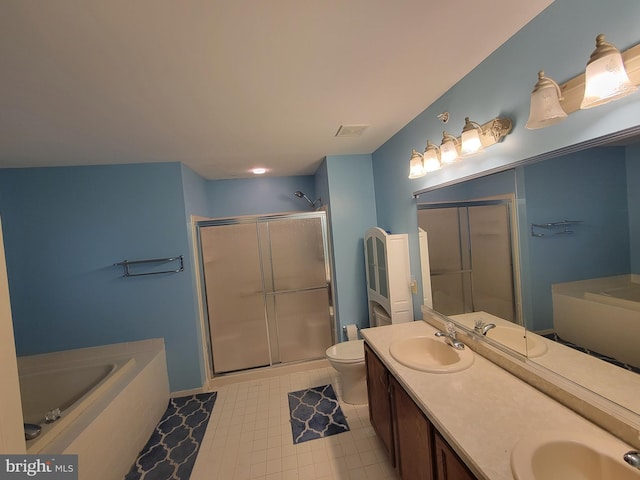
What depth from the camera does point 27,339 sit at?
91.7 inches

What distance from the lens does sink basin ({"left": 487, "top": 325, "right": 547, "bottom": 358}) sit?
1.11 m

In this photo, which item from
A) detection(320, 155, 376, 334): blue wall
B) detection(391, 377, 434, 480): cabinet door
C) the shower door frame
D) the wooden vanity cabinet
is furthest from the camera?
detection(320, 155, 376, 334): blue wall

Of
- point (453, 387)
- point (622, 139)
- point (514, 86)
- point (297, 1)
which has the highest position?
point (297, 1)

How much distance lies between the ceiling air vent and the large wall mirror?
92cm

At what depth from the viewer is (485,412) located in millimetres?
984

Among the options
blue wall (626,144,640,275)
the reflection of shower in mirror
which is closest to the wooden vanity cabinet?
blue wall (626,144,640,275)

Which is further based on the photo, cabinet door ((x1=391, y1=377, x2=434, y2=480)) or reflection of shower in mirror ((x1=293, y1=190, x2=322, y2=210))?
reflection of shower in mirror ((x1=293, y1=190, x2=322, y2=210))

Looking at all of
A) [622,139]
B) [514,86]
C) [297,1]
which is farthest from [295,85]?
[622,139]

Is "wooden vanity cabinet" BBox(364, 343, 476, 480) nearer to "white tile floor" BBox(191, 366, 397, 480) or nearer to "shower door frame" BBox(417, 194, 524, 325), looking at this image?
"white tile floor" BBox(191, 366, 397, 480)

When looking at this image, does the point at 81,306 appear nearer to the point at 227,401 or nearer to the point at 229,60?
the point at 227,401

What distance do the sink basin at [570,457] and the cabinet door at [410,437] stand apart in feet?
1.13

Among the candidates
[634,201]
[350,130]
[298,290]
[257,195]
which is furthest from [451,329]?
[257,195]

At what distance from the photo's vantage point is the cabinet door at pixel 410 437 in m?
1.07

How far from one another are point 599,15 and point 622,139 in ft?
1.35
